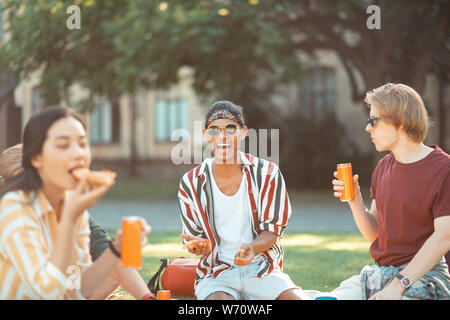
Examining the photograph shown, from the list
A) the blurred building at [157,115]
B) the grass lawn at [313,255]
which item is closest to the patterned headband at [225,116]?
the grass lawn at [313,255]

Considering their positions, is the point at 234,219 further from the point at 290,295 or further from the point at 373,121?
the point at 373,121

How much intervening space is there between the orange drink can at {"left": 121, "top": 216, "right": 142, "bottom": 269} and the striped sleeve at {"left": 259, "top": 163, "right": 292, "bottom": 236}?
122 cm

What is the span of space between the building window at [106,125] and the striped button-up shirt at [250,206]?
27648 millimetres

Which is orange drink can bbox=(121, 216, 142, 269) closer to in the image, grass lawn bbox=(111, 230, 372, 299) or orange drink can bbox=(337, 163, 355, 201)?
orange drink can bbox=(337, 163, 355, 201)

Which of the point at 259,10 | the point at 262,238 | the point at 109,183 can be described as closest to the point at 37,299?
the point at 109,183

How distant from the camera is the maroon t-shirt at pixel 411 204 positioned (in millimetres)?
3574

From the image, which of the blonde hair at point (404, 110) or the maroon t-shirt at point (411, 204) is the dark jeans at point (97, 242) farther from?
the blonde hair at point (404, 110)

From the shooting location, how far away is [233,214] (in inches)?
161

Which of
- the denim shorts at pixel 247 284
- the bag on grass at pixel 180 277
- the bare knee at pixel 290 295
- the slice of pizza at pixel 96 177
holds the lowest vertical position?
the bag on grass at pixel 180 277

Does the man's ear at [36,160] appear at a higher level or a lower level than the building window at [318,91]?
lower

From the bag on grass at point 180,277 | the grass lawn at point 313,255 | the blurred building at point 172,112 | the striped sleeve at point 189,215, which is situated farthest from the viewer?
the blurred building at point 172,112

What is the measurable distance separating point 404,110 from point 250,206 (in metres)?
1.14

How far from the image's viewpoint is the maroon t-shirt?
11.7 feet
